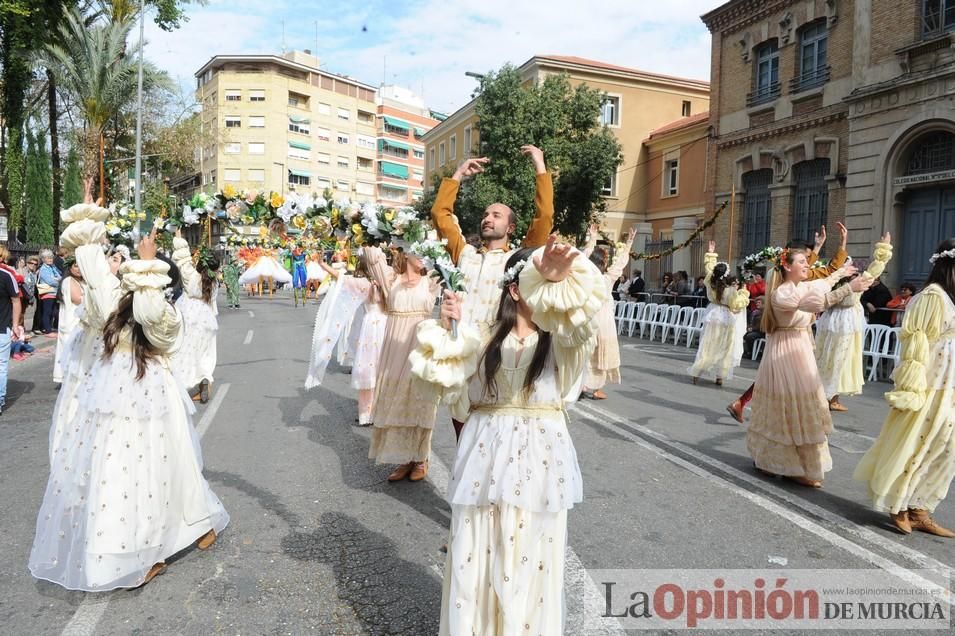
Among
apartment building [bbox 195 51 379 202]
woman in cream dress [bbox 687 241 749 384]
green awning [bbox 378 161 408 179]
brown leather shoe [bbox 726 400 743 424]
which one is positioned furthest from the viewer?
green awning [bbox 378 161 408 179]

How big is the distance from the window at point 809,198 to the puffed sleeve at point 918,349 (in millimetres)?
16774

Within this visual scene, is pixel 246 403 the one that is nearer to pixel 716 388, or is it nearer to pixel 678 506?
pixel 678 506

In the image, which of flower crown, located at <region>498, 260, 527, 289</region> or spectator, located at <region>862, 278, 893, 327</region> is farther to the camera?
spectator, located at <region>862, 278, 893, 327</region>

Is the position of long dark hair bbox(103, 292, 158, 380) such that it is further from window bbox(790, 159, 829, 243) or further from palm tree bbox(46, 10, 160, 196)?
palm tree bbox(46, 10, 160, 196)

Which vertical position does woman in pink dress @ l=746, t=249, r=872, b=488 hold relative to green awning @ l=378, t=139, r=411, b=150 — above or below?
below

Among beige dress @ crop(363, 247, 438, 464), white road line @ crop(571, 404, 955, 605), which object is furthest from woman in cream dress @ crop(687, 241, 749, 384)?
beige dress @ crop(363, 247, 438, 464)

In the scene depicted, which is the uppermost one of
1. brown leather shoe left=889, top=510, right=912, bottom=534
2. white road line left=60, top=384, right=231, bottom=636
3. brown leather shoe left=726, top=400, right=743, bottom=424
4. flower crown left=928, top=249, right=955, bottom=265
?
flower crown left=928, top=249, right=955, bottom=265

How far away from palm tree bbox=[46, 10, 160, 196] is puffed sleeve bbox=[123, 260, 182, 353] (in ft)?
75.0

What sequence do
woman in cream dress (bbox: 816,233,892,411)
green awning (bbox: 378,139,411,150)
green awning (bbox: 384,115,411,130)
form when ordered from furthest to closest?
green awning (bbox: 384,115,411,130) → green awning (bbox: 378,139,411,150) → woman in cream dress (bbox: 816,233,892,411)

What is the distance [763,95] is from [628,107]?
14319 millimetres

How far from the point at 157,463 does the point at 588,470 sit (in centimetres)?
351

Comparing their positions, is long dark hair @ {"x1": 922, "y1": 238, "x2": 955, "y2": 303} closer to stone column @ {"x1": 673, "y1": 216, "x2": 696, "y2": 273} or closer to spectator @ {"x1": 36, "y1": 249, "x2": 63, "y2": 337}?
spectator @ {"x1": 36, "y1": 249, "x2": 63, "y2": 337}

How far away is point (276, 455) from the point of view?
631cm

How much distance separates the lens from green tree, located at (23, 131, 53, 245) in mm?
24891
